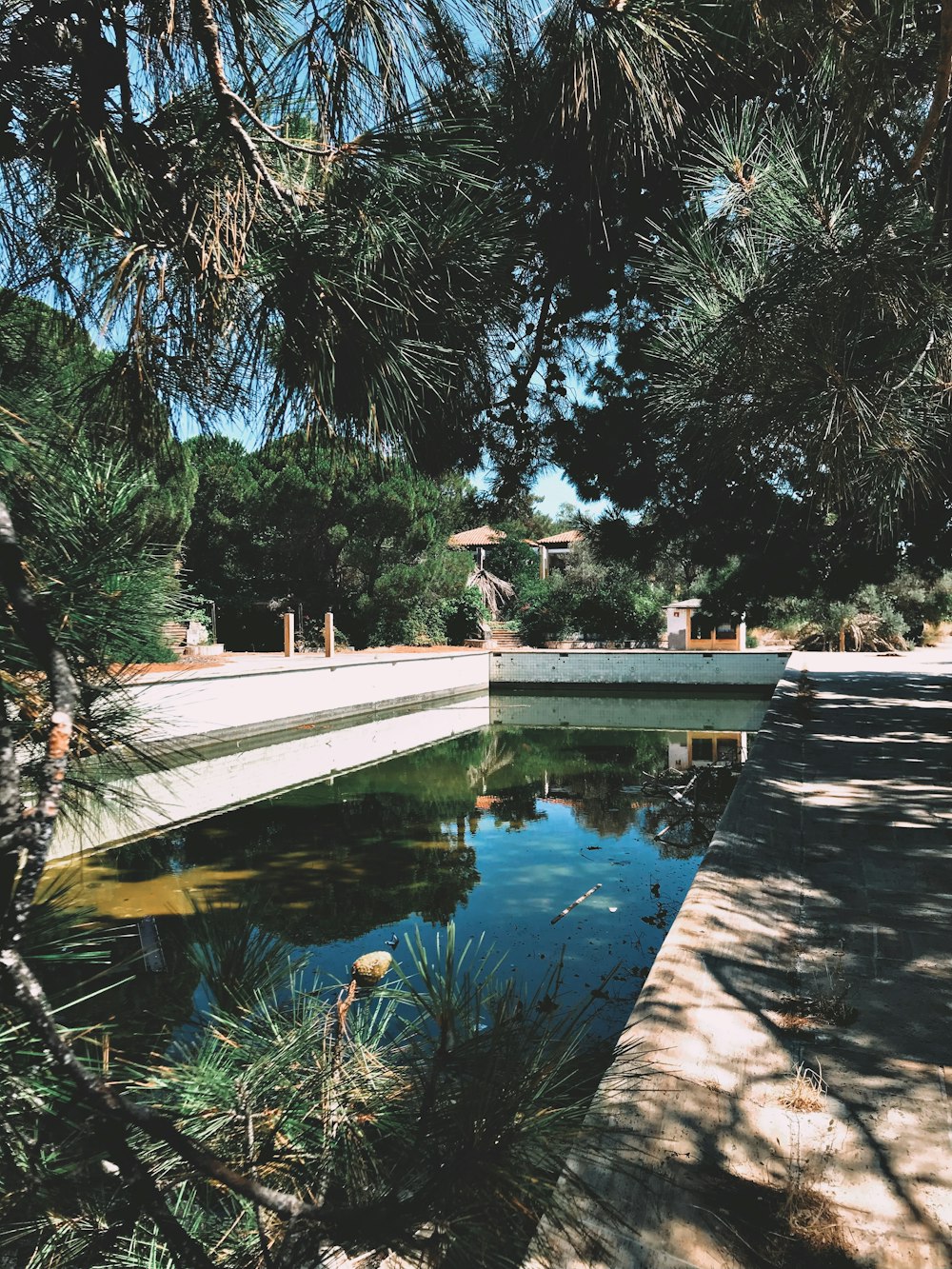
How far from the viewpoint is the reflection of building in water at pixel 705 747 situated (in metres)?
10.4

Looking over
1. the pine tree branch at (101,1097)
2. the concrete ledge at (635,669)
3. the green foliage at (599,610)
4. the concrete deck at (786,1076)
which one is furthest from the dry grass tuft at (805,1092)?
the green foliage at (599,610)

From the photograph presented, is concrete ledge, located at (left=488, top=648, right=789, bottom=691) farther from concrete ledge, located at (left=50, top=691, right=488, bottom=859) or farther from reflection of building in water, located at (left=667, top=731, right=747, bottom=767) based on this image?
reflection of building in water, located at (left=667, top=731, right=747, bottom=767)

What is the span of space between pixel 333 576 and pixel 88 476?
62.6 ft

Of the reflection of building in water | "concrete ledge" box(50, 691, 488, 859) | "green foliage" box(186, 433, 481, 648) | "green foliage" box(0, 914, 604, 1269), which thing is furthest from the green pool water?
"green foliage" box(186, 433, 481, 648)

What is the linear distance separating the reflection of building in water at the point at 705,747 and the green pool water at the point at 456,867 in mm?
1081

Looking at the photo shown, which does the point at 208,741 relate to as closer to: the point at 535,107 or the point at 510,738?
the point at 510,738

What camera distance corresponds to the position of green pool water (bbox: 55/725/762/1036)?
4.80m

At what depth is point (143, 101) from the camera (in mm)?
1559

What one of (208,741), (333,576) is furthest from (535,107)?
(333,576)

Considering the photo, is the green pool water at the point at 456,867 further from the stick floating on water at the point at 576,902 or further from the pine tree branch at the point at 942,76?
the pine tree branch at the point at 942,76

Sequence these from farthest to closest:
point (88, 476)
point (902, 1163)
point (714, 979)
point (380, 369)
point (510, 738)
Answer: point (510, 738) < point (714, 979) < point (902, 1163) < point (380, 369) < point (88, 476)

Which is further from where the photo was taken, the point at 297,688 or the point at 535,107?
the point at 297,688

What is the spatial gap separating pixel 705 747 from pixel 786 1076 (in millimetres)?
9566

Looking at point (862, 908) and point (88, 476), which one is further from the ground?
point (88, 476)
